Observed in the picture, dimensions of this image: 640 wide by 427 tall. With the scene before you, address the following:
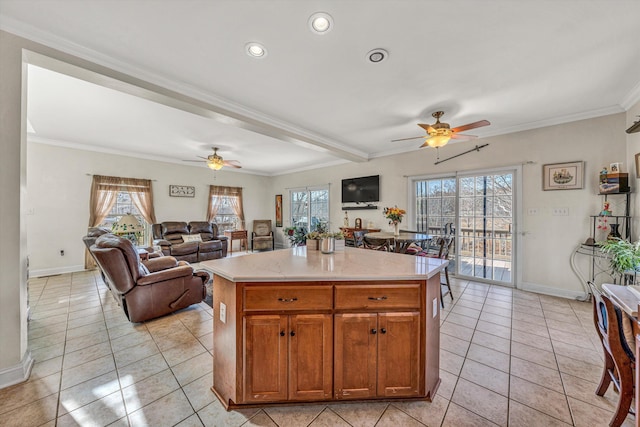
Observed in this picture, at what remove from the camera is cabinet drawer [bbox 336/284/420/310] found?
5.04 ft

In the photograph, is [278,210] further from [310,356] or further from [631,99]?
[631,99]

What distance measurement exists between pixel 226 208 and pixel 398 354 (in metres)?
7.20

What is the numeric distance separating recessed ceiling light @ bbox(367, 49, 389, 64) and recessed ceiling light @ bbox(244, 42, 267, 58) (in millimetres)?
958

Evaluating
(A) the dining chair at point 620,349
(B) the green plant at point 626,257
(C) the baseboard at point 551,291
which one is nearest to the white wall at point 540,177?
(C) the baseboard at point 551,291

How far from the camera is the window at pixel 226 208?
24.1ft

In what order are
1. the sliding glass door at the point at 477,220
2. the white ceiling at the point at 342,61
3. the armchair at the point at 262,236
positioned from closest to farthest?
the white ceiling at the point at 342,61
the sliding glass door at the point at 477,220
the armchair at the point at 262,236

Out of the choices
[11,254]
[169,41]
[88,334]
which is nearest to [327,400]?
[11,254]

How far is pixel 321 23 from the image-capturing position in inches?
72.3

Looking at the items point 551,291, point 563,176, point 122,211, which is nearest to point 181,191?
point 122,211

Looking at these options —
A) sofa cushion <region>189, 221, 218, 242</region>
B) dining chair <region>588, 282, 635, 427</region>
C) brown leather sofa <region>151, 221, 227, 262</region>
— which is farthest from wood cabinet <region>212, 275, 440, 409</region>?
sofa cushion <region>189, 221, 218, 242</region>

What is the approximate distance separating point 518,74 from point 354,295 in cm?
286

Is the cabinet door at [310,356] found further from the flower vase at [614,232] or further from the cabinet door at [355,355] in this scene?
the flower vase at [614,232]

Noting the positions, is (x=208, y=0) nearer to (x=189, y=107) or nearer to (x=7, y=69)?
(x=189, y=107)

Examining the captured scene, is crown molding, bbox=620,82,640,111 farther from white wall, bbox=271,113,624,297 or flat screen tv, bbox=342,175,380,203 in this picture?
flat screen tv, bbox=342,175,380,203
